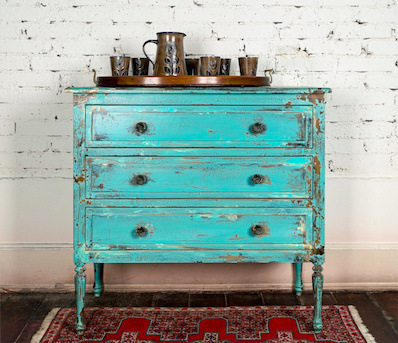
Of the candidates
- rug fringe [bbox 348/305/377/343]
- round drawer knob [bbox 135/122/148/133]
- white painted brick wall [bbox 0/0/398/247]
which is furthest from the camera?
white painted brick wall [bbox 0/0/398/247]

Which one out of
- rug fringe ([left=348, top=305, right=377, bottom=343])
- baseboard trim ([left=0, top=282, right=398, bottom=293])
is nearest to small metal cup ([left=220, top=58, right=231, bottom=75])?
baseboard trim ([left=0, top=282, right=398, bottom=293])

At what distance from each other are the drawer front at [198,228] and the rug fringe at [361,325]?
1.74 feet

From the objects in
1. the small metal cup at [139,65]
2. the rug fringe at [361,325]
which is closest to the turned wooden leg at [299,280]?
the rug fringe at [361,325]

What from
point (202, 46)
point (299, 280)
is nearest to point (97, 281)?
point (299, 280)

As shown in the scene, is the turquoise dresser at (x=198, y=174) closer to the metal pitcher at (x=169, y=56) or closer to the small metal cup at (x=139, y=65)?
the metal pitcher at (x=169, y=56)

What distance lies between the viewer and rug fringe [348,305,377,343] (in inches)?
107

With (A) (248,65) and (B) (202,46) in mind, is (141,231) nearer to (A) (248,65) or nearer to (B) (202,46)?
(A) (248,65)

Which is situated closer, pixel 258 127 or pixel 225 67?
pixel 258 127

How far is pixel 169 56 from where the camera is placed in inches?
110

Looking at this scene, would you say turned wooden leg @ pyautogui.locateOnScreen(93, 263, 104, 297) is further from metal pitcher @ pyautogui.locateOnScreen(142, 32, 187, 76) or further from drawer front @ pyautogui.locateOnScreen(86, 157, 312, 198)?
metal pitcher @ pyautogui.locateOnScreen(142, 32, 187, 76)

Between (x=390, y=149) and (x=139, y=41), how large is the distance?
159 cm

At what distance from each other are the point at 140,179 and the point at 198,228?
0.36m

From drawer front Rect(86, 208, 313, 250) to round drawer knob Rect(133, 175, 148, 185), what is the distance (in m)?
0.13

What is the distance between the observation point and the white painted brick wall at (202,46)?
3.22m
